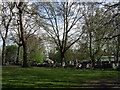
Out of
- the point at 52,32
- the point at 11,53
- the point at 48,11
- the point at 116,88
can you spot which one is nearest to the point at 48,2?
the point at 48,11

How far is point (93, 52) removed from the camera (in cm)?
3631

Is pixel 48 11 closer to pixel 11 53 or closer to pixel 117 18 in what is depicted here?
pixel 117 18

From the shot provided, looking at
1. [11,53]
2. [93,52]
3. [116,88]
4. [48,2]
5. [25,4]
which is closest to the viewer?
[116,88]

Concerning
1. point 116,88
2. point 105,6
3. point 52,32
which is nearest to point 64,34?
point 52,32

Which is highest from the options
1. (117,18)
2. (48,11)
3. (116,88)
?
(48,11)

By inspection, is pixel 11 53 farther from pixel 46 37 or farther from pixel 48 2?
pixel 48 2

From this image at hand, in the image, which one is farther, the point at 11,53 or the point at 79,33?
the point at 11,53

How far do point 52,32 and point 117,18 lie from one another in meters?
18.7

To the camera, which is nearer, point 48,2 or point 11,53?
point 48,2

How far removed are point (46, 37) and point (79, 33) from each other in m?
6.76

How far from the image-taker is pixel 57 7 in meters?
31.9

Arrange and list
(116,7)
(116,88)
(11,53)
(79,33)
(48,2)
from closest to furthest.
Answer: (116,88) < (116,7) < (48,2) < (79,33) < (11,53)

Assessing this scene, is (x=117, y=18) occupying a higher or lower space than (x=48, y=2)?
lower

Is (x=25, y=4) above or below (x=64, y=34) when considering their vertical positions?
above
